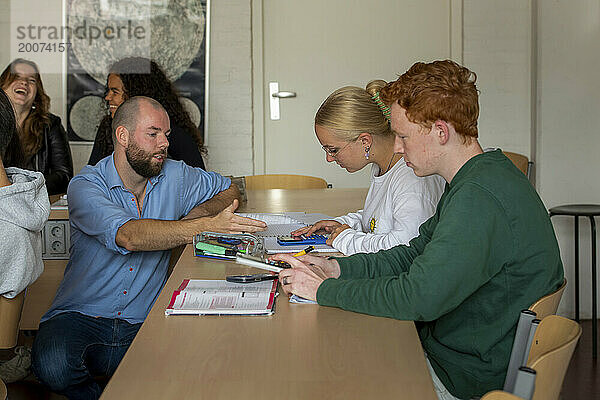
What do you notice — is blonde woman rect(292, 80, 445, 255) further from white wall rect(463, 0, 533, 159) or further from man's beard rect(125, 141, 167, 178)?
white wall rect(463, 0, 533, 159)

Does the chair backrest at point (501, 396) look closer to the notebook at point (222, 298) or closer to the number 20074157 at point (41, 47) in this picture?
the notebook at point (222, 298)

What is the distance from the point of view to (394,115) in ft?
5.94

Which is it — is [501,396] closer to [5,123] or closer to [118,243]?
[5,123]

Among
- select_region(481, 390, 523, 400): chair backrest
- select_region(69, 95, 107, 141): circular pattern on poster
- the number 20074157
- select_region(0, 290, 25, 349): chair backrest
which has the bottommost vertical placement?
select_region(0, 290, 25, 349): chair backrest

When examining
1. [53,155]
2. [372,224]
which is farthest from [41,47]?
[372,224]

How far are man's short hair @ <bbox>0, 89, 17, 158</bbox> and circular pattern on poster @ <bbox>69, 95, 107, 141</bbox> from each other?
346 centimetres

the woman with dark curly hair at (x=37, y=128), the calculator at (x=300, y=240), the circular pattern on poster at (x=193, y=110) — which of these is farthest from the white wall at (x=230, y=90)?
the calculator at (x=300, y=240)

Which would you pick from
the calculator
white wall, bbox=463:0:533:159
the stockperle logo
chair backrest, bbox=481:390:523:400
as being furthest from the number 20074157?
chair backrest, bbox=481:390:523:400

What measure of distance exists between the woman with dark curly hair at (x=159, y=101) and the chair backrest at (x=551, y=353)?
257cm

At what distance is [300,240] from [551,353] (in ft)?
4.22

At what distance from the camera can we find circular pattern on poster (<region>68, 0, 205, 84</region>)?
533cm

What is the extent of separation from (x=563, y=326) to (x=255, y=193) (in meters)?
Result: 2.74

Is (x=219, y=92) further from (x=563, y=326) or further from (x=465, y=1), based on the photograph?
(x=563, y=326)

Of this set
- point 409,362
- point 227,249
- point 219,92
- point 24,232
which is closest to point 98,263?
point 227,249
